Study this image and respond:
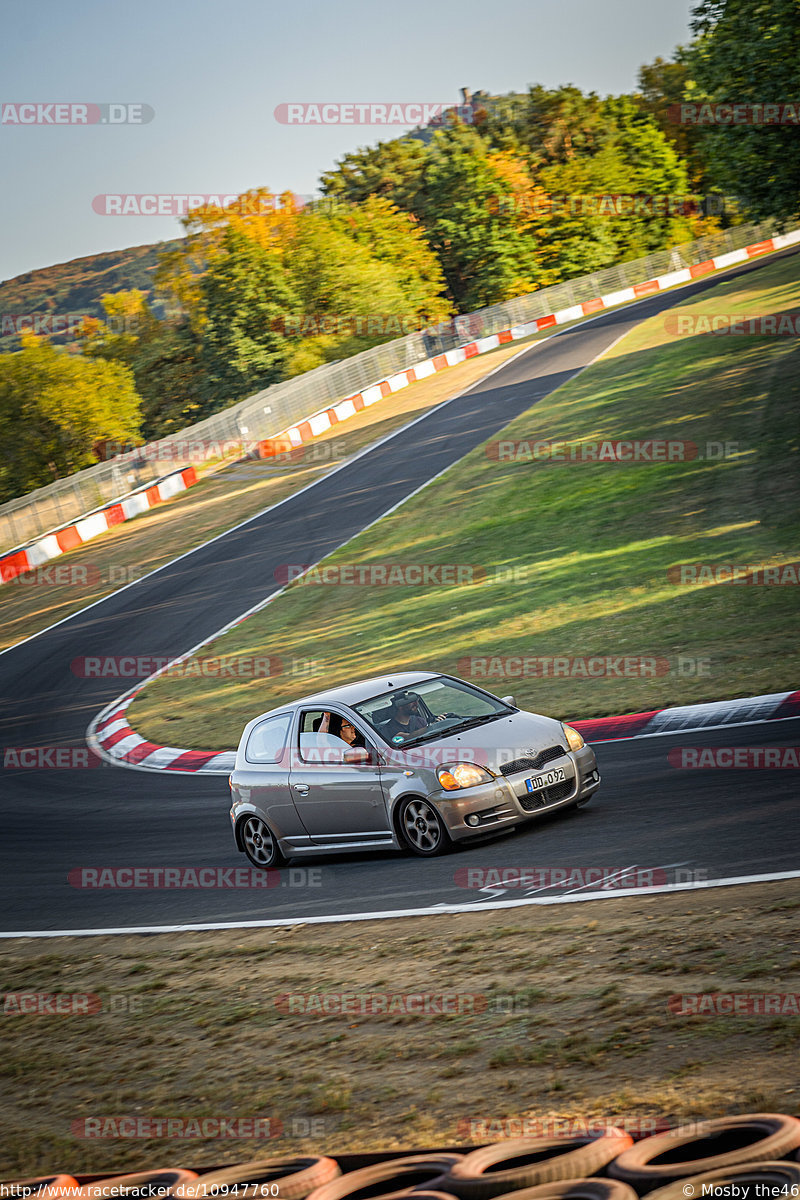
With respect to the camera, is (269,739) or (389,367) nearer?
(269,739)

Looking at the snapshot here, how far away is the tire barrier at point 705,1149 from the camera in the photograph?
12.0 feet

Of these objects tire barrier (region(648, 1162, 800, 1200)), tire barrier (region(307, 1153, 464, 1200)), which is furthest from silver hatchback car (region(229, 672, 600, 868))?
tire barrier (region(648, 1162, 800, 1200))

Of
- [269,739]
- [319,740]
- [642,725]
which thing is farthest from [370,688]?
[642,725]

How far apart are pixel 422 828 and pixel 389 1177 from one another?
5.11 metres

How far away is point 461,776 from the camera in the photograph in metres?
8.99

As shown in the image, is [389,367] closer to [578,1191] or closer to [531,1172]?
[531,1172]

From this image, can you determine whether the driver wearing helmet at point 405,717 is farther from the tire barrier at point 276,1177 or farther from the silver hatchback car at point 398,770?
the tire barrier at point 276,1177

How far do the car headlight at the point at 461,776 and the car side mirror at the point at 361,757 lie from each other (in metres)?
0.79

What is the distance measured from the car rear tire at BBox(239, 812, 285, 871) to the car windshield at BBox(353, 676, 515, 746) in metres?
1.61

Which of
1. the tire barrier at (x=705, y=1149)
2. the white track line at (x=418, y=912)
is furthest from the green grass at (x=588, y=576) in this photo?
the tire barrier at (x=705, y=1149)

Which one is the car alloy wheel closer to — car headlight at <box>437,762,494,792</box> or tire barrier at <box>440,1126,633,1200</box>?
car headlight at <box>437,762,494,792</box>

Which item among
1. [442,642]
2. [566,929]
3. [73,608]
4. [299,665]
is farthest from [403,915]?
[73,608]

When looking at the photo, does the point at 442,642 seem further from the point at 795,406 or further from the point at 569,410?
the point at 569,410

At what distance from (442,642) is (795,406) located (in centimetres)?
1059
